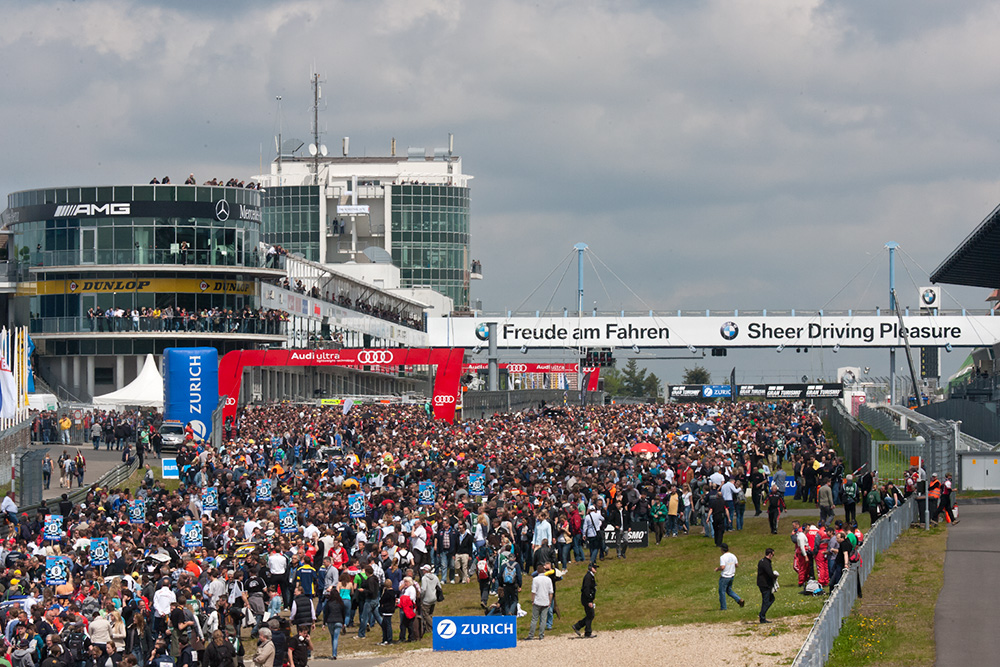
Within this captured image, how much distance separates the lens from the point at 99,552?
75.9ft

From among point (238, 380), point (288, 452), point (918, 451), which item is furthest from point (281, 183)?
point (918, 451)

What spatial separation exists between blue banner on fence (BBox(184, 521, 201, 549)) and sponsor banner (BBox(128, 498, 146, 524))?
12.4 feet

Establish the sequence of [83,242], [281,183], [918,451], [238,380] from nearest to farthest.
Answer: [918,451]
[238,380]
[83,242]
[281,183]

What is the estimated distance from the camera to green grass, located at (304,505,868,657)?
2178 cm

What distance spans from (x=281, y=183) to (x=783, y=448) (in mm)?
117186

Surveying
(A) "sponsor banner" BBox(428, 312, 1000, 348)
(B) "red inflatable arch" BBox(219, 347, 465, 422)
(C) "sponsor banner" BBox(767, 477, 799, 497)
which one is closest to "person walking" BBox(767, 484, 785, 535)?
(C) "sponsor banner" BBox(767, 477, 799, 497)

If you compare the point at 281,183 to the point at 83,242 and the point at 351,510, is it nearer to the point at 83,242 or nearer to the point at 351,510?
the point at 83,242

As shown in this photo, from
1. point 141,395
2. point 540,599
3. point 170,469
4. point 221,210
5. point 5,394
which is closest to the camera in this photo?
point 540,599

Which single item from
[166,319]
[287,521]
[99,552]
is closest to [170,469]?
[287,521]

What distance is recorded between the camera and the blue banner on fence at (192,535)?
2488cm

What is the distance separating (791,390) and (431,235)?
6802 centimetres

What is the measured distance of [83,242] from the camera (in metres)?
69.8

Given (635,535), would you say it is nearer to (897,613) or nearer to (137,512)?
(897,613)

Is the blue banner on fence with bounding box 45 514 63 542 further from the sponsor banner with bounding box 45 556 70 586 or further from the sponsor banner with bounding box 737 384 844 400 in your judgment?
the sponsor banner with bounding box 737 384 844 400
